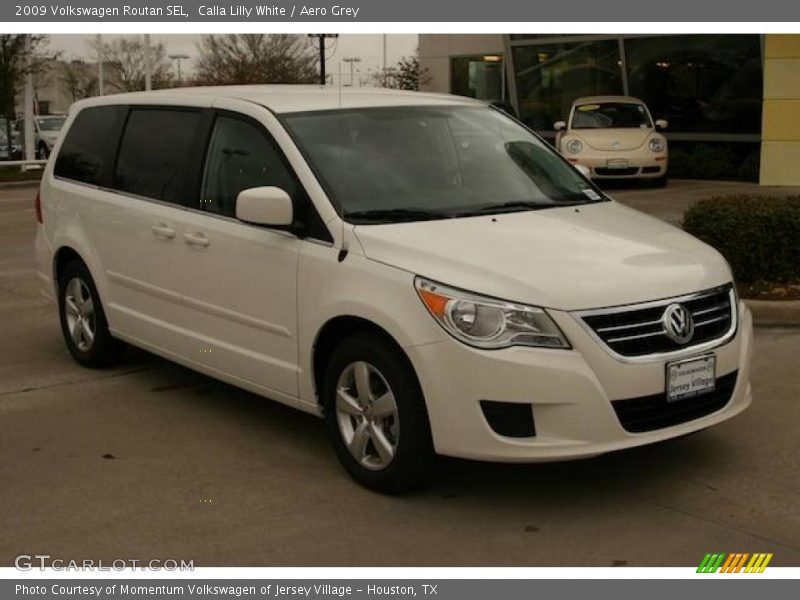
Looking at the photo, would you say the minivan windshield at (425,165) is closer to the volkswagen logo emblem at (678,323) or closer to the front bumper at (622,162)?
the volkswagen logo emblem at (678,323)

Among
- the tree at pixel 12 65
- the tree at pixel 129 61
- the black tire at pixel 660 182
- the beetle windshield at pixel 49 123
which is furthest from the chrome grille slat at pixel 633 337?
the tree at pixel 129 61

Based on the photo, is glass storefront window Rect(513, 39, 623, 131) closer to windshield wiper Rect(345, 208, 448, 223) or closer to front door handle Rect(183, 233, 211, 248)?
front door handle Rect(183, 233, 211, 248)

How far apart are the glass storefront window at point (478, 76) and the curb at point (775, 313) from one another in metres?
19.2

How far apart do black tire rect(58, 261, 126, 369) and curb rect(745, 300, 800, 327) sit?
4.29 meters

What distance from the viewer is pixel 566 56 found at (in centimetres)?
2320

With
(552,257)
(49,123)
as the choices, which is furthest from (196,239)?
(49,123)

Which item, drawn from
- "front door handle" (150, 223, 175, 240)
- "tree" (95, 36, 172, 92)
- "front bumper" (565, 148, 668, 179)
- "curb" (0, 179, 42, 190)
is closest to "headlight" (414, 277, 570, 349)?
"front door handle" (150, 223, 175, 240)

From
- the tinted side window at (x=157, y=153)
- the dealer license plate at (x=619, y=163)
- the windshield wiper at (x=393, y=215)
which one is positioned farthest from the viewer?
the dealer license plate at (x=619, y=163)

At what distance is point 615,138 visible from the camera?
18.4 metres

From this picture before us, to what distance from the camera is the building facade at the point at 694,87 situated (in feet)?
58.5

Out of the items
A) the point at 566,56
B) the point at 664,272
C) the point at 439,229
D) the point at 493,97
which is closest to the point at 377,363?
the point at 439,229

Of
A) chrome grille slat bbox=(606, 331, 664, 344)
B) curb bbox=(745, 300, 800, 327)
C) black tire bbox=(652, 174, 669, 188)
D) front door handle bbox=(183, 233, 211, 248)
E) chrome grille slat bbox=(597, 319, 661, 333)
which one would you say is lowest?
curb bbox=(745, 300, 800, 327)

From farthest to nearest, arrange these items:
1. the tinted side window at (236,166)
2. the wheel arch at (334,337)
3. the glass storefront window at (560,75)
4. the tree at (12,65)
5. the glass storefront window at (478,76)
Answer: the glass storefront window at (478,76)
the tree at (12,65)
the glass storefront window at (560,75)
the tinted side window at (236,166)
the wheel arch at (334,337)

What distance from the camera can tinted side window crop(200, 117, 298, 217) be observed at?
5.48 metres
